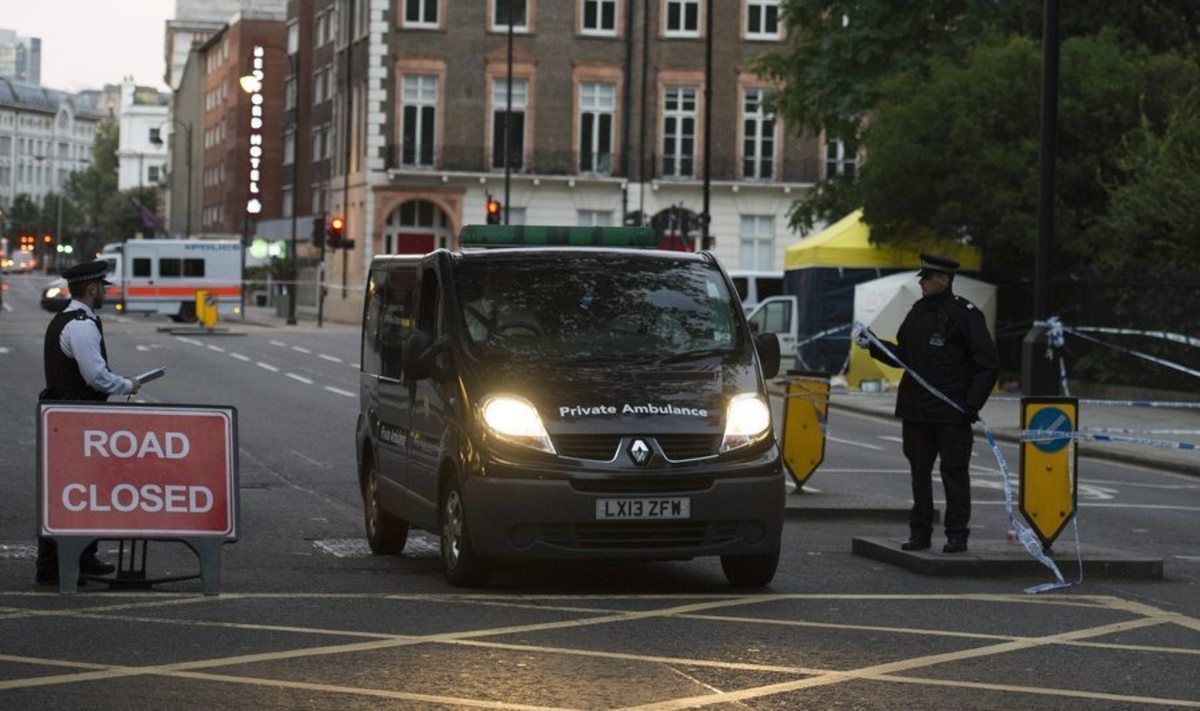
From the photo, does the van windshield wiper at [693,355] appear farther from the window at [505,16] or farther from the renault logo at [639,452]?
the window at [505,16]

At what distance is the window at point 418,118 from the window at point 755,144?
34.5ft

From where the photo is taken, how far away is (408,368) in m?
12.9

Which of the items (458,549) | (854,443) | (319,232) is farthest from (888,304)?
(319,232)

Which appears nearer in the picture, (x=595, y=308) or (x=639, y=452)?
(x=639, y=452)

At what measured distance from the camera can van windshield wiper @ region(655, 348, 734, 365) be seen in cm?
1264

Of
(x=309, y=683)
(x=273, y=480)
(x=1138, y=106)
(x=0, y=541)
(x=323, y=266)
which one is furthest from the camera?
(x=323, y=266)

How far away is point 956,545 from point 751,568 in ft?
5.84

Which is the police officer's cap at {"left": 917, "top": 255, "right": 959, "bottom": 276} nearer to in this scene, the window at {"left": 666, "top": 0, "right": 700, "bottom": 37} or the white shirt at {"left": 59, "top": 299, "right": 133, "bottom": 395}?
the white shirt at {"left": 59, "top": 299, "right": 133, "bottom": 395}

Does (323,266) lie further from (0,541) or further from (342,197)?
(0,541)

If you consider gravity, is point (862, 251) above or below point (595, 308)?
above

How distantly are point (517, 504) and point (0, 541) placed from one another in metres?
4.34

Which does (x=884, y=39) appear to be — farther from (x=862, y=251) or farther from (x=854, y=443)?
(x=854, y=443)

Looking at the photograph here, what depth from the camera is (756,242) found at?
79125 millimetres

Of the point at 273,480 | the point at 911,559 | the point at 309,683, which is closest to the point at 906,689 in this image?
the point at 309,683
